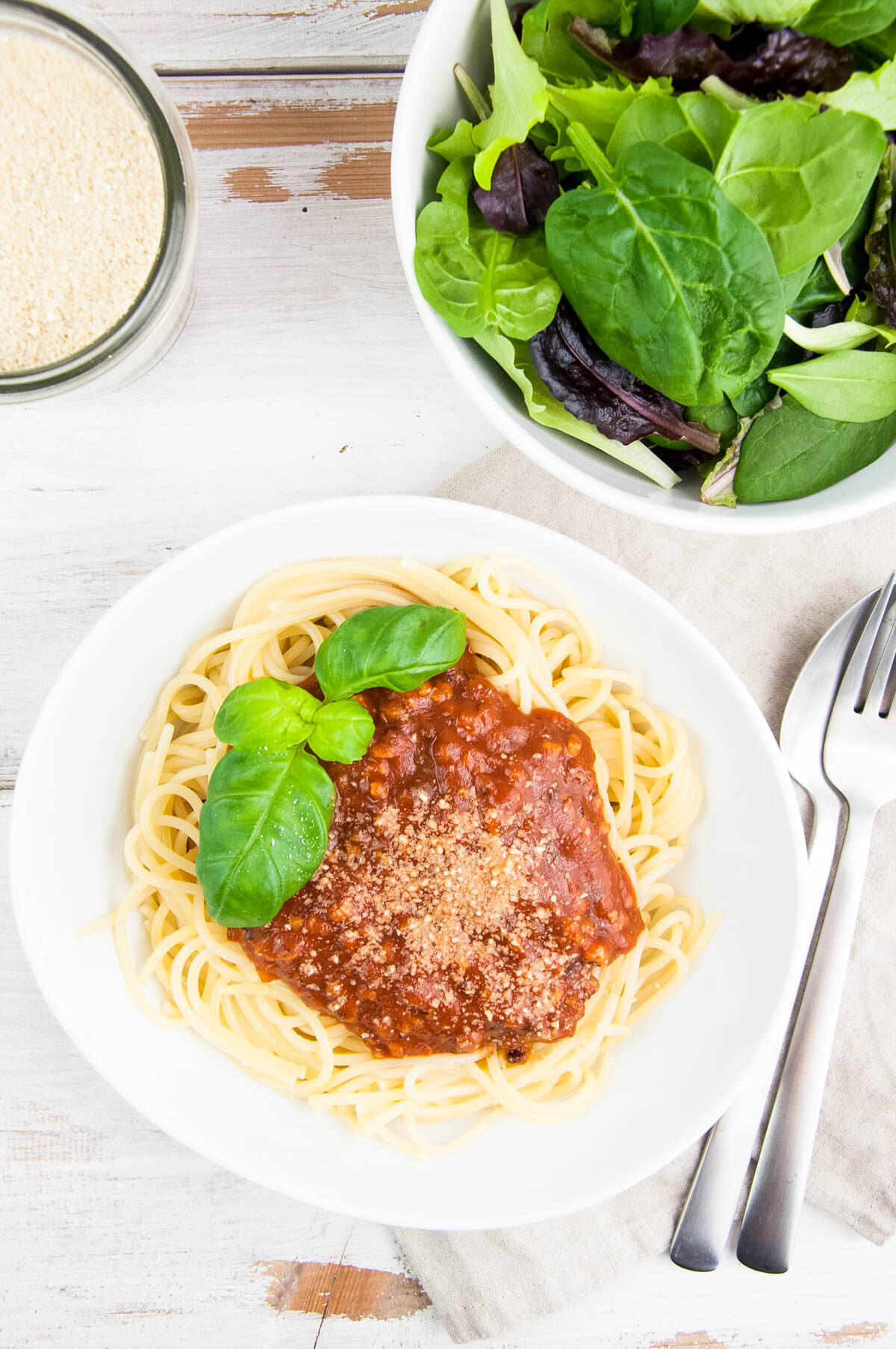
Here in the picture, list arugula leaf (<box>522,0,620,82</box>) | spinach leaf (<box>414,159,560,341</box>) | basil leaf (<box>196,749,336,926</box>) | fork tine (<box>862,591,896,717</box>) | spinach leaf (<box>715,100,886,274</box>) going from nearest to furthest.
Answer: spinach leaf (<box>715,100,886,274</box>), arugula leaf (<box>522,0,620,82</box>), spinach leaf (<box>414,159,560,341</box>), basil leaf (<box>196,749,336,926</box>), fork tine (<box>862,591,896,717</box>)

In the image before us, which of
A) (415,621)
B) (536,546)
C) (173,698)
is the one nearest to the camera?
(415,621)

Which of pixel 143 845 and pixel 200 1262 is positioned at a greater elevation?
pixel 143 845

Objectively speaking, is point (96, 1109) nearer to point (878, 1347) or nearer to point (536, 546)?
point (536, 546)

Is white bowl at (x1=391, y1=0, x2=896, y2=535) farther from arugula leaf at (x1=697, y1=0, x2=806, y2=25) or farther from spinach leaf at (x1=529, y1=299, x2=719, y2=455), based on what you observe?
arugula leaf at (x1=697, y1=0, x2=806, y2=25)

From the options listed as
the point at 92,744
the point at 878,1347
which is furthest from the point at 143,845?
the point at 878,1347

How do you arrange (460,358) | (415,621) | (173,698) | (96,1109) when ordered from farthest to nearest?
(96,1109) → (173,698) → (415,621) → (460,358)

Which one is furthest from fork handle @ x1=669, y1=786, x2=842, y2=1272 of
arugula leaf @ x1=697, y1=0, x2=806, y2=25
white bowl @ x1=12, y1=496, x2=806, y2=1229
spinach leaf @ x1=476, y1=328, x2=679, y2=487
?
arugula leaf @ x1=697, y1=0, x2=806, y2=25

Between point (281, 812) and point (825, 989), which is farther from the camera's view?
point (825, 989)

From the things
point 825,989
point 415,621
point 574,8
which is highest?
point 574,8
